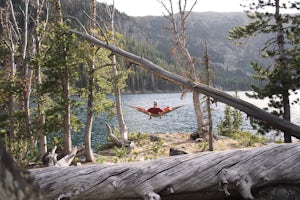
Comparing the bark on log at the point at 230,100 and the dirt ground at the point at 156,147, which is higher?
the bark on log at the point at 230,100

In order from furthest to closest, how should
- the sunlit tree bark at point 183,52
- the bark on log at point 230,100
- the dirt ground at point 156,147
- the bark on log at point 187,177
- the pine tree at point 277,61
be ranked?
the sunlit tree bark at point 183,52, the dirt ground at point 156,147, the pine tree at point 277,61, the bark on log at point 230,100, the bark on log at point 187,177

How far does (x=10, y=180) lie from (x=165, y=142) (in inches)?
776

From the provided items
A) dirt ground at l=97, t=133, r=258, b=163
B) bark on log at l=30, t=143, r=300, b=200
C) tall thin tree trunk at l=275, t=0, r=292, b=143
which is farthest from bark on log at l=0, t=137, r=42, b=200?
dirt ground at l=97, t=133, r=258, b=163

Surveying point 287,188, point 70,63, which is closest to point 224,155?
point 287,188

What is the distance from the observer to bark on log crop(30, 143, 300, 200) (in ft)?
14.7

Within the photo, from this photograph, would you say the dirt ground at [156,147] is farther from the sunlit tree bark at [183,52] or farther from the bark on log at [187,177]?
the bark on log at [187,177]

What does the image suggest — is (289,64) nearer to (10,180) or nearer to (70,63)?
(70,63)

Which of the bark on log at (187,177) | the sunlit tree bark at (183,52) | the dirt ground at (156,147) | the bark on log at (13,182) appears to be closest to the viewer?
the bark on log at (13,182)

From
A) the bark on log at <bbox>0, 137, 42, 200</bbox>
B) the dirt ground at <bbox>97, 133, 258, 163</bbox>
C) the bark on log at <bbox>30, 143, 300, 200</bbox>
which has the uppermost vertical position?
the bark on log at <bbox>0, 137, 42, 200</bbox>

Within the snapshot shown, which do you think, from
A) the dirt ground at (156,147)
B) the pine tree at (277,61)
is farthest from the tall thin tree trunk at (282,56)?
the dirt ground at (156,147)

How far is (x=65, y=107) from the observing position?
15008 mm

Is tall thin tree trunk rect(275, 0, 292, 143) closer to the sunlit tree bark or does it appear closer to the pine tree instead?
the pine tree

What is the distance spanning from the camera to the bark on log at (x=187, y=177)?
177 inches

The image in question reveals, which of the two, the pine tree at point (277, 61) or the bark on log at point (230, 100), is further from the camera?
the pine tree at point (277, 61)
